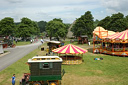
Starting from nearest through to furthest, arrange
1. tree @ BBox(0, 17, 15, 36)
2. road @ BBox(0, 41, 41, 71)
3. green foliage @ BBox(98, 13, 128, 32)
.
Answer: road @ BBox(0, 41, 41, 71) → green foliage @ BBox(98, 13, 128, 32) → tree @ BBox(0, 17, 15, 36)

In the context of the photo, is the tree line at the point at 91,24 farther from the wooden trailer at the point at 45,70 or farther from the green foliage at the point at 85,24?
the wooden trailer at the point at 45,70

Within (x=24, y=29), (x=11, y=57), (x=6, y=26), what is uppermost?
(x=6, y=26)

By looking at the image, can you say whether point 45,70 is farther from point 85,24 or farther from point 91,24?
point 91,24

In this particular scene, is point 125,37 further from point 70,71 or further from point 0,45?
point 0,45

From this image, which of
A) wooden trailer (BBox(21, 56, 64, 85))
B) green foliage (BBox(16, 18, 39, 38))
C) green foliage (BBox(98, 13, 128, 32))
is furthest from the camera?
green foliage (BBox(16, 18, 39, 38))

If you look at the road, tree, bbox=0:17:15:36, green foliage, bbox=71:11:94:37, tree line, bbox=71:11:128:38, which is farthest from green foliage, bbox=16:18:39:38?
the road

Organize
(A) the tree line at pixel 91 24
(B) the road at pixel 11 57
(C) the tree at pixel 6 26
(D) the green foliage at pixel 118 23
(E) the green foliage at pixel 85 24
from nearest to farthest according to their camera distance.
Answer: (B) the road at pixel 11 57
(D) the green foliage at pixel 118 23
(A) the tree line at pixel 91 24
(E) the green foliage at pixel 85 24
(C) the tree at pixel 6 26

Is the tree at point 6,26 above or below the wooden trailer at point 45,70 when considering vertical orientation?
above

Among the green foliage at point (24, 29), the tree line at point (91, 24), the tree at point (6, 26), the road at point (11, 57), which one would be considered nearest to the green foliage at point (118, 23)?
the tree line at point (91, 24)

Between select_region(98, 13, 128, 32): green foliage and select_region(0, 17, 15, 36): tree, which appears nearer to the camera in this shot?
select_region(98, 13, 128, 32): green foliage

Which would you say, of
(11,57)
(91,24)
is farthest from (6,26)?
(91,24)

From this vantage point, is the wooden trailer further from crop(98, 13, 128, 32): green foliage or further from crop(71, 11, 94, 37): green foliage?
crop(98, 13, 128, 32): green foliage

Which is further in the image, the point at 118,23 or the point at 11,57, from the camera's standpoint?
the point at 118,23

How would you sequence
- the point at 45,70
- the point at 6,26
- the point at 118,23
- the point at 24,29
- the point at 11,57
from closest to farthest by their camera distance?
the point at 45,70
the point at 11,57
the point at 118,23
the point at 6,26
the point at 24,29
